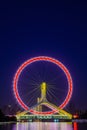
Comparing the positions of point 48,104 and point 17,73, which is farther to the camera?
point 48,104

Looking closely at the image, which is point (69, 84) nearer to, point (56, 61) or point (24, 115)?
point (56, 61)

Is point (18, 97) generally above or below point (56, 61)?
below

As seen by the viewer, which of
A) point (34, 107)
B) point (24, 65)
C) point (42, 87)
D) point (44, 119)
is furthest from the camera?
point (44, 119)

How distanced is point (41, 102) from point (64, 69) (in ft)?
61.5

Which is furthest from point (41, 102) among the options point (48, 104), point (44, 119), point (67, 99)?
point (44, 119)

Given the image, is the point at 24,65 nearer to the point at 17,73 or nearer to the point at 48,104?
the point at 17,73

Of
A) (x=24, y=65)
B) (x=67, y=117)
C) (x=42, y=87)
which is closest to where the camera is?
(x=24, y=65)

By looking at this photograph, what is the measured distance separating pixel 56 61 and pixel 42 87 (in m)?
14.1

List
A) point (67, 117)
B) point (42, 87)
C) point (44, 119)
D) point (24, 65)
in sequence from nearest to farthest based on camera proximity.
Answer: point (24, 65), point (42, 87), point (67, 117), point (44, 119)

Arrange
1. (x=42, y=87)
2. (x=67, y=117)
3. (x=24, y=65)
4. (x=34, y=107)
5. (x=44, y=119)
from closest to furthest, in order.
Answer: (x=24, y=65) → (x=42, y=87) → (x=34, y=107) → (x=67, y=117) → (x=44, y=119)

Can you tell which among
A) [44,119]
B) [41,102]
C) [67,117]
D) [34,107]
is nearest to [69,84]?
[41,102]

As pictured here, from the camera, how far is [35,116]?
111 meters

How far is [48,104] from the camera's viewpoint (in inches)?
3649

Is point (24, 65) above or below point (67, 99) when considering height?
above
